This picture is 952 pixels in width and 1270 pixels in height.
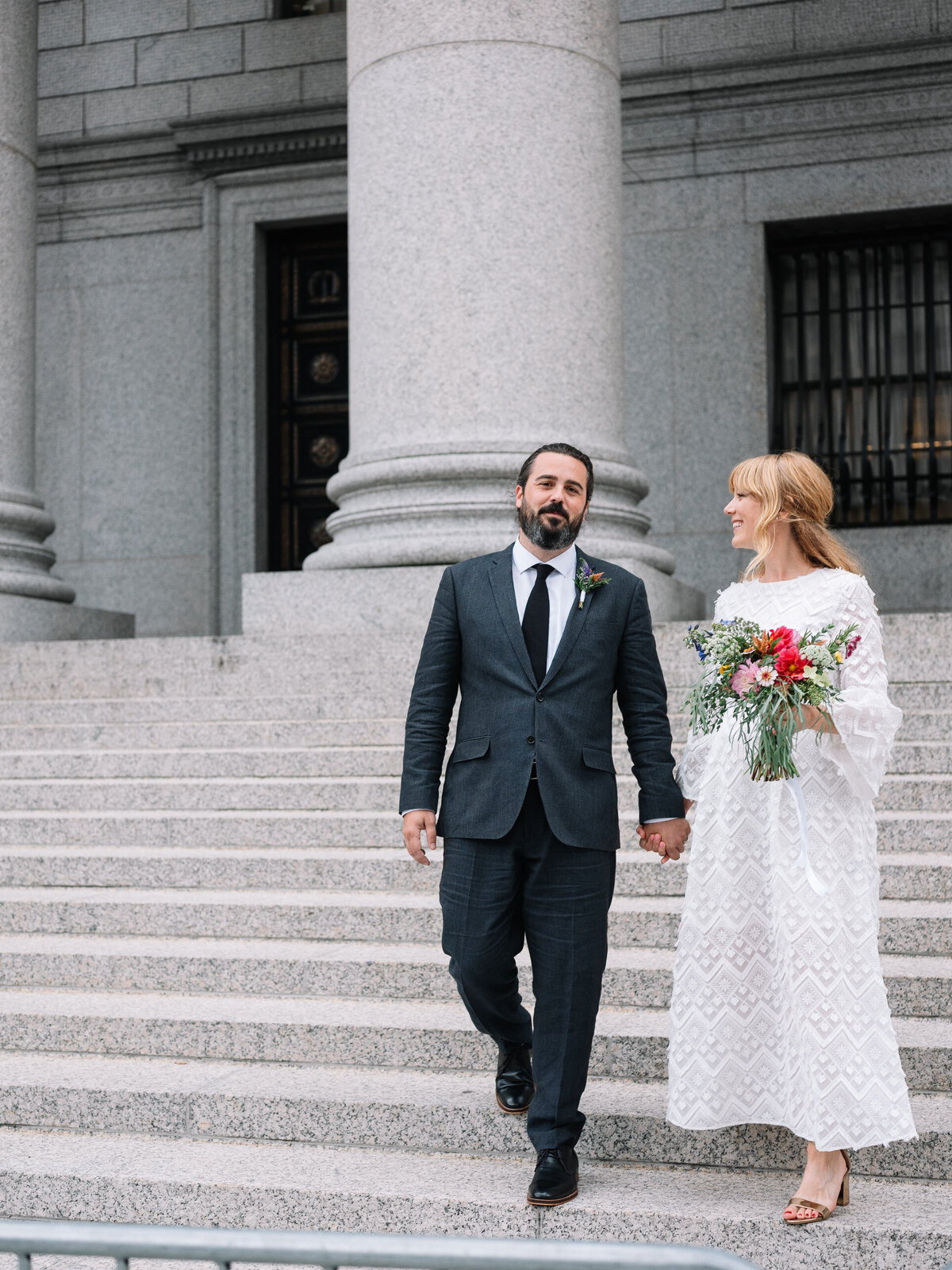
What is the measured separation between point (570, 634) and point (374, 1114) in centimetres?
156

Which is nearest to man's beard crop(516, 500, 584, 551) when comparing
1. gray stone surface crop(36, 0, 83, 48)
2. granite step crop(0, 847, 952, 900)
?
granite step crop(0, 847, 952, 900)

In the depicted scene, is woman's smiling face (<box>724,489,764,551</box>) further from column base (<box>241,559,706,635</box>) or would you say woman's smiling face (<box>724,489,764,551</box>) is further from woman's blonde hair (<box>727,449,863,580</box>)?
column base (<box>241,559,706,635</box>)

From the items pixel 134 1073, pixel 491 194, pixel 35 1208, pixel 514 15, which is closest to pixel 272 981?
pixel 134 1073

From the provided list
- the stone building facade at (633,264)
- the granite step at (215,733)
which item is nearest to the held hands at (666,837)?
the granite step at (215,733)

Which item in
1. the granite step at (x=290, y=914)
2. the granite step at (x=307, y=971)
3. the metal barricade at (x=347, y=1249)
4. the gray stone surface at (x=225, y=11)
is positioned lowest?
the granite step at (x=307, y=971)

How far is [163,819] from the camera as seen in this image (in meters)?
6.70

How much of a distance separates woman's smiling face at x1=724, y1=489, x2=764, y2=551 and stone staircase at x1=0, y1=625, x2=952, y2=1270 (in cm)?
160

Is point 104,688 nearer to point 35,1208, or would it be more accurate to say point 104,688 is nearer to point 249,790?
point 249,790

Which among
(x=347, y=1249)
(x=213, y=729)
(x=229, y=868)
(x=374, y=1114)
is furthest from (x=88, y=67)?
(x=347, y=1249)

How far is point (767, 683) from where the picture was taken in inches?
141

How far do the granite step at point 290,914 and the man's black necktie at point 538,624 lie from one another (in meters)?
1.61

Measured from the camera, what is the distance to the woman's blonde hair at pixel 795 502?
3922 millimetres

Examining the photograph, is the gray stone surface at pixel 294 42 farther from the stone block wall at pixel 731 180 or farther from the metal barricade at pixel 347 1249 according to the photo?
the metal barricade at pixel 347 1249

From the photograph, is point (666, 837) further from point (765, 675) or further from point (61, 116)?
point (61, 116)
